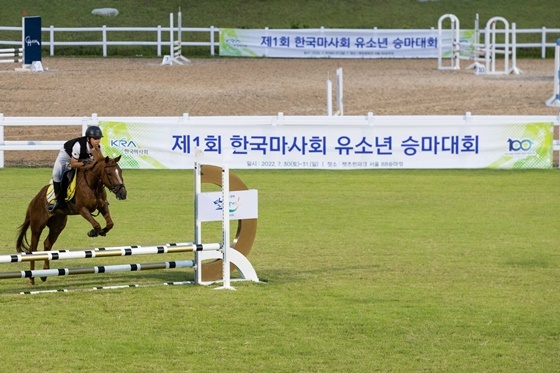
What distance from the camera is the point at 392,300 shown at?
42.1 feet

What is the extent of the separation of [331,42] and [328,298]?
1570 inches

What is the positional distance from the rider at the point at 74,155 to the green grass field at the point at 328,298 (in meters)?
1.19

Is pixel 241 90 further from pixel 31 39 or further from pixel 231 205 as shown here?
pixel 231 205

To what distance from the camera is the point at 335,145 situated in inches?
992

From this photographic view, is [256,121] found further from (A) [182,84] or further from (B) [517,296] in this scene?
(A) [182,84]

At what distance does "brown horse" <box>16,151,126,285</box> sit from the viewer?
12.7m

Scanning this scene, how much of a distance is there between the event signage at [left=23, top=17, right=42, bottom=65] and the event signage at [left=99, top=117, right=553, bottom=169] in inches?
755

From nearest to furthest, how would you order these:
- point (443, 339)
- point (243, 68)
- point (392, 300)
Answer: point (443, 339) < point (392, 300) < point (243, 68)

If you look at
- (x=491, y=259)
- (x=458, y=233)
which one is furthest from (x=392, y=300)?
(x=458, y=233)

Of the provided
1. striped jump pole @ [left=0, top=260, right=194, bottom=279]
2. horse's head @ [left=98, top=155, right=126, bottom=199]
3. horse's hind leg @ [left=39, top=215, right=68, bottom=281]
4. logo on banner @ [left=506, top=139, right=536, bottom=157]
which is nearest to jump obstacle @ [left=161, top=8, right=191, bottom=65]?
logo on banner @ [left=506, top=139, right=536, bottom=157]

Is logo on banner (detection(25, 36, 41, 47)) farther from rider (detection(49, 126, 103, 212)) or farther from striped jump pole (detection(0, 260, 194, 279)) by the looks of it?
striped jump pole (detection(0, 260, 194, 279))

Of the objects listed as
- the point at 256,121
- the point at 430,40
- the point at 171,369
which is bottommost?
the point at 171,369

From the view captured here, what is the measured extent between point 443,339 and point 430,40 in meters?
42.9

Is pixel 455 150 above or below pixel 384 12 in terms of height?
below
